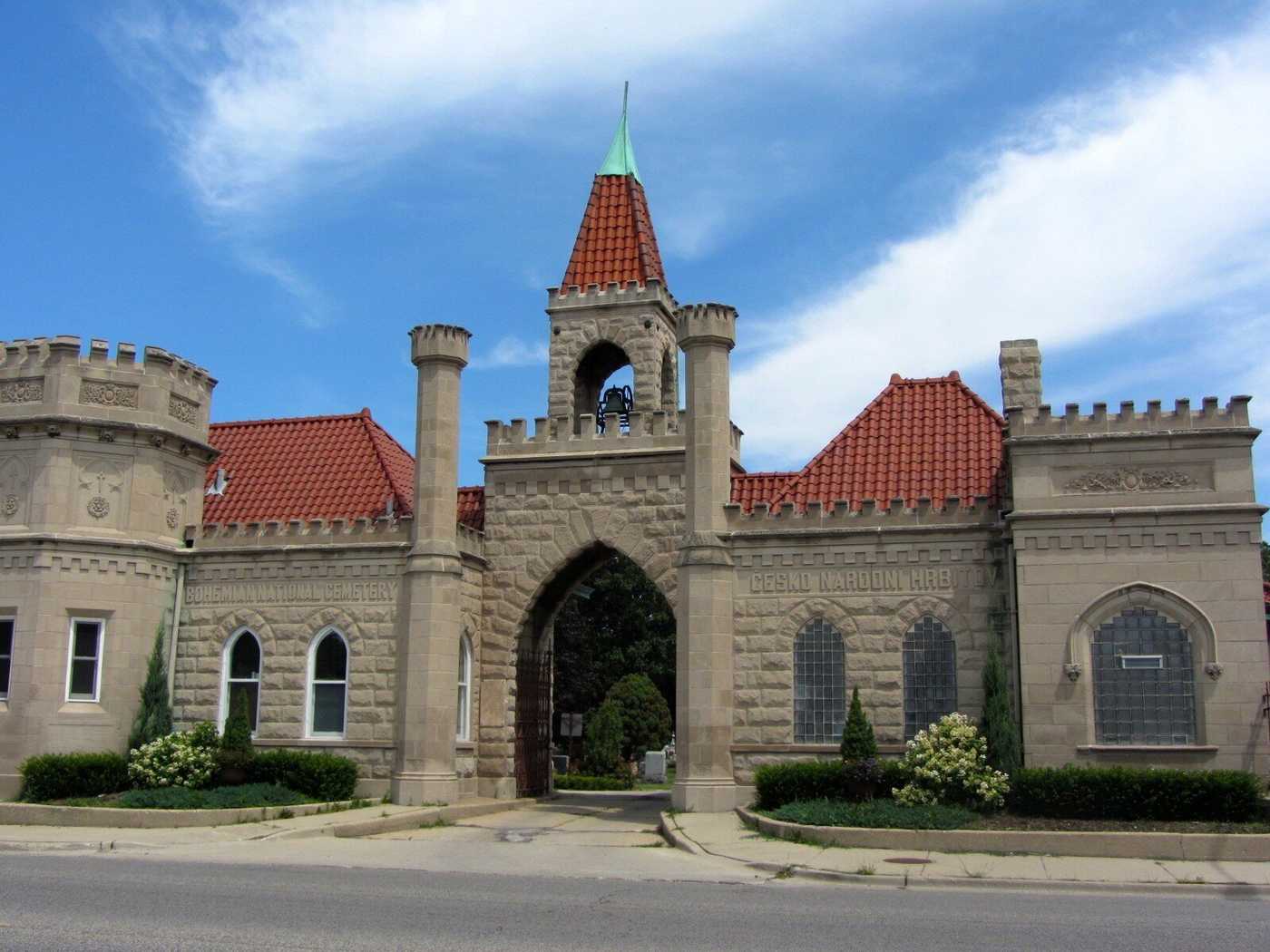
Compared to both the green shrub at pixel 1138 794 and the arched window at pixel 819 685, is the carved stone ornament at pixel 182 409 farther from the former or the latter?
the green shrub at pixel 1138 794

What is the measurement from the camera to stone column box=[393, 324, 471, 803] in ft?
76.7

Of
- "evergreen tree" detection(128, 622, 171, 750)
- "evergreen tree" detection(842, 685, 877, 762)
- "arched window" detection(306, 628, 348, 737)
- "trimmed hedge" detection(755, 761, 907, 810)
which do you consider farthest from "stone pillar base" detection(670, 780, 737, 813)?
"evergreen tree" detection(128, 622, 171, 750)

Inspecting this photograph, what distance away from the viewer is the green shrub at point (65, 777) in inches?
881

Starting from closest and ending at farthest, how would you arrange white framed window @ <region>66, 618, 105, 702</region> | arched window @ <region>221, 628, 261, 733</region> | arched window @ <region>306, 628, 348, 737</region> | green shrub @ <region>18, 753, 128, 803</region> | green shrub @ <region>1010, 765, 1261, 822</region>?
green shrub @ <region>1010, 765, 1261, 822</region> < green shrub @ <region>18, 753, 128, 803</region> < white framed window @ <region>66, 618, 105, 702</region> < arched window @ <region>306, 628, 348, 737</region> < arched window @ <region>221, 628, 261, 733</region>

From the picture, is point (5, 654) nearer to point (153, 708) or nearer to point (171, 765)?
point (153, 708)

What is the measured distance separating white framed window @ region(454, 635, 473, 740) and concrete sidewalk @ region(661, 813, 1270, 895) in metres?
8.64

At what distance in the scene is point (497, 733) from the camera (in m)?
25.5

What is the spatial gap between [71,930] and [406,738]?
1301 cm

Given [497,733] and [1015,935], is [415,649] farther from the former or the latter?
[1015,935]

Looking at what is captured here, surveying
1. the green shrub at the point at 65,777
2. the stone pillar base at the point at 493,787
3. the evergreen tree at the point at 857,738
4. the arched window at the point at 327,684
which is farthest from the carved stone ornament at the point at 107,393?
the evergreen tree at the point at 857,738

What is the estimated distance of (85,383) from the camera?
24.3 metres

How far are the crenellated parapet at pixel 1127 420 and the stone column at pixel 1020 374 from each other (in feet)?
3.51

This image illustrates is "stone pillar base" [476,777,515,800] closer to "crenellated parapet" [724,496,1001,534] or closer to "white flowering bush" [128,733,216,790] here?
"white flowering bush" [128,733,216,790]

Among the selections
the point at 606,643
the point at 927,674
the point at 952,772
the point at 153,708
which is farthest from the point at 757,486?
the point at 606,643
